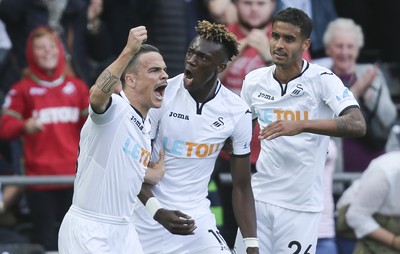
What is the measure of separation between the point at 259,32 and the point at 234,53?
2498 millimetres

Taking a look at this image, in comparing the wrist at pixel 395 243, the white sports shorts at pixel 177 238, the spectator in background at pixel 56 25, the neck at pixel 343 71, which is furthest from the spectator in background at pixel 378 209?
the spectator in background at pixel 56 25

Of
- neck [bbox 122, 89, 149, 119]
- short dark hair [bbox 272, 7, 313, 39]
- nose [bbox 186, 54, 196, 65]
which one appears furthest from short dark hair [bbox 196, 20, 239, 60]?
neck [bbox 122, 89, 149, 119]

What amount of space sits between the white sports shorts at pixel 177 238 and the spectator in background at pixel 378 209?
75.6 inches

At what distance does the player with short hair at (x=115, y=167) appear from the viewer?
329 inches

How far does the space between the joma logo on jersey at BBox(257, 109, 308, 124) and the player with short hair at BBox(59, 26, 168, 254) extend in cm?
120

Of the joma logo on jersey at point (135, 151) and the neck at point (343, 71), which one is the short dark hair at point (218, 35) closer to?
the joma logo on jersey at point (135, 151)

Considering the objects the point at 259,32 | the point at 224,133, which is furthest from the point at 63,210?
the point at 224,133

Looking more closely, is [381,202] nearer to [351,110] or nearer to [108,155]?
[351,110]

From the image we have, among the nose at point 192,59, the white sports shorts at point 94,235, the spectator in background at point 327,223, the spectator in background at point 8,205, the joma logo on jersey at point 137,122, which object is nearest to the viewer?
the white sports shorts at point 94,235

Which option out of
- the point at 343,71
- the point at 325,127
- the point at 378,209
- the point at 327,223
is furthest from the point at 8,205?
the point at 325,127

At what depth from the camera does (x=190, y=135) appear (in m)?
9.17

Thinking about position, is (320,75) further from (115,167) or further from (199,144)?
(115,167)

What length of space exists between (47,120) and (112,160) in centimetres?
353

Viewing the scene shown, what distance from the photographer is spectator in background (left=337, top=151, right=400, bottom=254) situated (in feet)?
35.1
